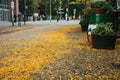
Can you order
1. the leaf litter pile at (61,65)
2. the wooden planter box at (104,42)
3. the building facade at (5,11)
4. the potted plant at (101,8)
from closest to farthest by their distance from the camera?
1. the leaf litter pile at (61,65)
2. the wooden planter box at (104,42)
3. the potted plant at (101,8)
4. the building facade at (5,11)

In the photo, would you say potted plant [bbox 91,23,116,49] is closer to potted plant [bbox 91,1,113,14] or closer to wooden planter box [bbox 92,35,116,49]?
wooden planter box [bbox 92,35,116,49]

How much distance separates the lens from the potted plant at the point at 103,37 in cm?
1495

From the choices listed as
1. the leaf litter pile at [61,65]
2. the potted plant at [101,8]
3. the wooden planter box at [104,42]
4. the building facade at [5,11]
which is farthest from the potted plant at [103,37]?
the building facade at [5,11]

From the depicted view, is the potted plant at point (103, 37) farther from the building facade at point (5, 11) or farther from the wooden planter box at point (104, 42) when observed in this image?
the building facade at point (5, 11)

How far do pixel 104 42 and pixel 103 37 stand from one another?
0.22 metres

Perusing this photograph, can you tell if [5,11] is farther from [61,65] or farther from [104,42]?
[61,65]

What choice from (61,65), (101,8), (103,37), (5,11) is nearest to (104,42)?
(103,37)

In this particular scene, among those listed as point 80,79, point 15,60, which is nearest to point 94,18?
point 15,60

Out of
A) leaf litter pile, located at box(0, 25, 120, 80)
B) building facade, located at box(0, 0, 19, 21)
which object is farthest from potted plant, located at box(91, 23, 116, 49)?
building facade, located at box(0, 0, 19, 21)

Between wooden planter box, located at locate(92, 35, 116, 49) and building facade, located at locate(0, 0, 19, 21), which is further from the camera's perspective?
building facade, located at locate(0, 0, 19, 21)

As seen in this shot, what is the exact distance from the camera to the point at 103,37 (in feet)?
49.1

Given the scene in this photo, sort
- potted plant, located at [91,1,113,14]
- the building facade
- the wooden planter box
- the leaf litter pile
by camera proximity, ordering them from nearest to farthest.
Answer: the leaf litter pile → the wooden planter box → potted plant, located at [91,1,113,14] → the building facade

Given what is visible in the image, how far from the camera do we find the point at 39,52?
14.1m

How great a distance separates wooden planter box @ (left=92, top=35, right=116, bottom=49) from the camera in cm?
1494
